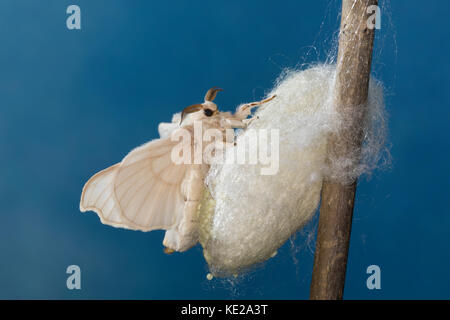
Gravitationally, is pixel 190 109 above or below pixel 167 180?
above

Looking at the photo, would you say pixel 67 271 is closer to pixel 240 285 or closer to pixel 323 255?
pixel 240 285

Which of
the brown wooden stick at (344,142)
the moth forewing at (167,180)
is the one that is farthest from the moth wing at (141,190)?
the brown wooden stick at (344,142)

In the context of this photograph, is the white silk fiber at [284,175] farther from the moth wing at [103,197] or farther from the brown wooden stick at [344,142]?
the moth wing at [103,197]

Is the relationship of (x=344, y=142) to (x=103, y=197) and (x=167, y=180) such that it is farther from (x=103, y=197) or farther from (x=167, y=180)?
(x=103, y=197)

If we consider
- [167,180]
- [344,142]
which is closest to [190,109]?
[167,180]

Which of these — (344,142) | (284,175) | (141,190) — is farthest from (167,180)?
(344,142)

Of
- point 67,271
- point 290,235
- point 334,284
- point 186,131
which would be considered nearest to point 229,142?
point 186,131
